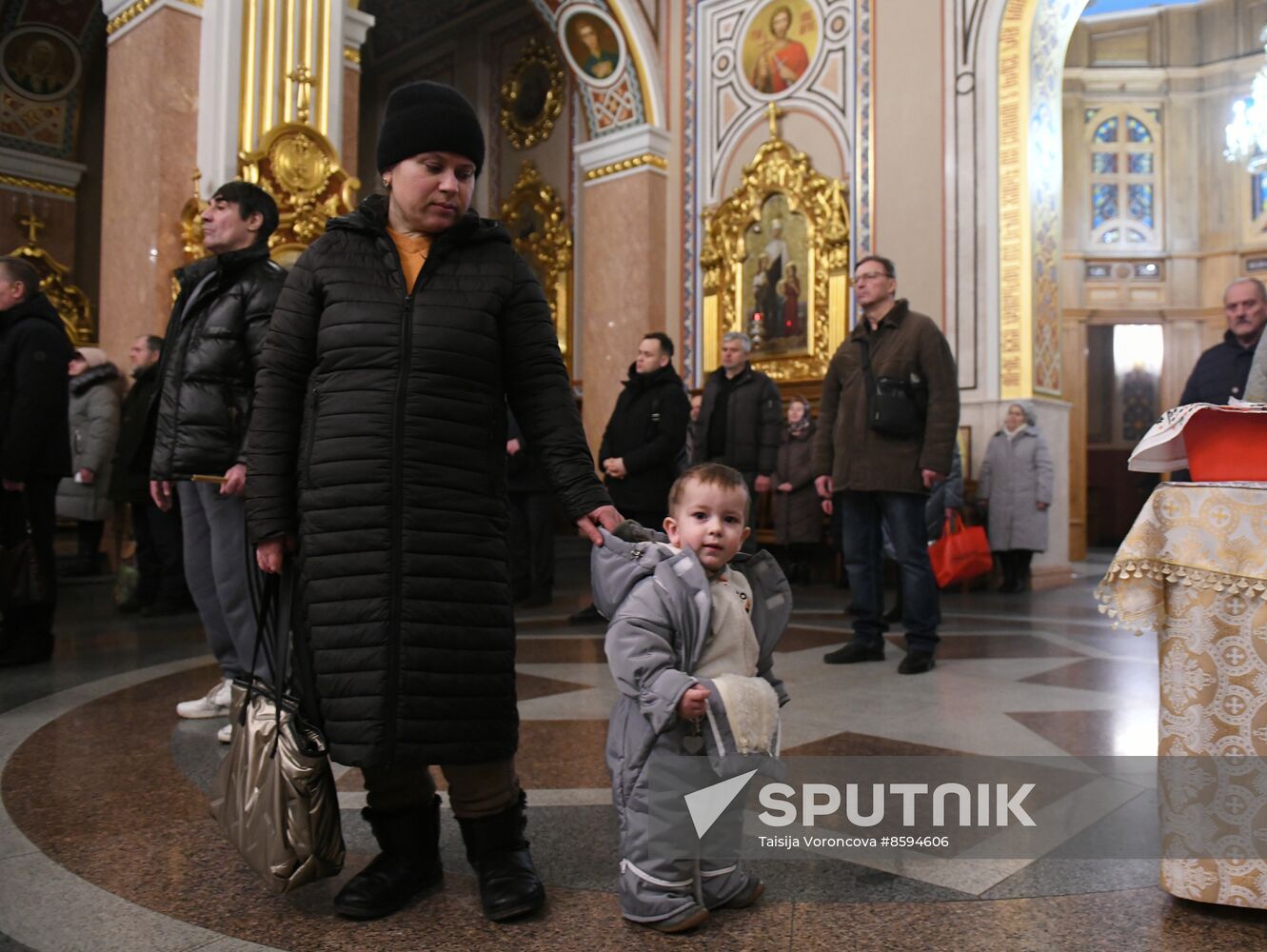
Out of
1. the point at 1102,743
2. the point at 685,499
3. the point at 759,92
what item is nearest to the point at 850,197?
the point at 759,92

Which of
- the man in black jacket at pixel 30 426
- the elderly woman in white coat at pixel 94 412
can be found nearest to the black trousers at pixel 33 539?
the man in black jacket at pixel 30 426

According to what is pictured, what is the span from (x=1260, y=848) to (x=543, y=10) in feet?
35.5

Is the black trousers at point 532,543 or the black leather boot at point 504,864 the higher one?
the black trousers at point 532,543

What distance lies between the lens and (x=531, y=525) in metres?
6.63

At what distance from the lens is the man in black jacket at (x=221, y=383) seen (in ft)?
10.3

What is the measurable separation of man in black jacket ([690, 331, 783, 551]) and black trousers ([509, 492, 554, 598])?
45.3 inches

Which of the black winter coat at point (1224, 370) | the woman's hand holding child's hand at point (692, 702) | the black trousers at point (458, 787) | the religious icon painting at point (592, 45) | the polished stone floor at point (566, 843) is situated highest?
the religious icon painting at point (592, 45)

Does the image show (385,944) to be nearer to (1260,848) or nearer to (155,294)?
(1260,848)

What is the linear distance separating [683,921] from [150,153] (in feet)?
23.9

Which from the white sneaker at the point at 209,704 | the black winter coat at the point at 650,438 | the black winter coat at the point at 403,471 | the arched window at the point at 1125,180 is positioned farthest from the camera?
the arched window at the point at 1125,180

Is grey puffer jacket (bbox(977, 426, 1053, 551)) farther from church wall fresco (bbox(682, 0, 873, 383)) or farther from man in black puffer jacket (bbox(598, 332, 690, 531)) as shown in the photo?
man in black puffer jacket (bbox(598, 332, 690, 531))

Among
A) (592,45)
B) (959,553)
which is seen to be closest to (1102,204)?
(592,45)

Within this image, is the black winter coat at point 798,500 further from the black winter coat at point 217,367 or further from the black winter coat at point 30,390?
the black winter coat at point 217,367

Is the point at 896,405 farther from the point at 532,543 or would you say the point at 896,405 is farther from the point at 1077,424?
the point at 1077,424
